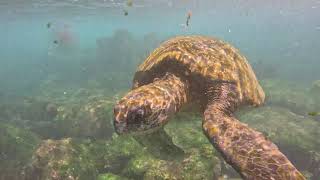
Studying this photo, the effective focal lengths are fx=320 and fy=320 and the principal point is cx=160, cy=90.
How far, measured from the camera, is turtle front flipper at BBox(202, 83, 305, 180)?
3969mm

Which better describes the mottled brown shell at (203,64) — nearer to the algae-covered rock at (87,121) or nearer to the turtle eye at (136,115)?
the turtle eye at (136,115)

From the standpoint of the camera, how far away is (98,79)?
91.7 ft

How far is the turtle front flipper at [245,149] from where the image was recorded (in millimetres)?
3969

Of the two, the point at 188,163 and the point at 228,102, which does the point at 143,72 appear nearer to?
the point at 228,102

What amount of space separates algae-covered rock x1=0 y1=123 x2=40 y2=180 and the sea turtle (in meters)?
6.41

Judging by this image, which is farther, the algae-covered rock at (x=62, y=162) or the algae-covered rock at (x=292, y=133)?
the algae-covered rock at (x=292, y=133)

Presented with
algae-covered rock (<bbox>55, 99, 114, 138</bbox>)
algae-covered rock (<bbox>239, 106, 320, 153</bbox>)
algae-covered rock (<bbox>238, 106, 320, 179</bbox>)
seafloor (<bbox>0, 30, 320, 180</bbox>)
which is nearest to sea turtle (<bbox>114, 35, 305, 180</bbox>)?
seafloor (<bbox>0, 30, 320, 180</bbox>)

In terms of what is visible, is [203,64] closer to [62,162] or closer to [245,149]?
[245,149]

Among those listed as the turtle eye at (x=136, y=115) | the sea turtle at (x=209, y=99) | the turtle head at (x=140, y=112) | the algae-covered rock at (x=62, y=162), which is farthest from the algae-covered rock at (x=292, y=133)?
the turtle eye at (x=136, y=115)

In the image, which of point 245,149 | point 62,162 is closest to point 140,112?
point 245,149

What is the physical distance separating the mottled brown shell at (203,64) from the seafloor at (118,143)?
793 mm

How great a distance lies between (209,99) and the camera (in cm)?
607

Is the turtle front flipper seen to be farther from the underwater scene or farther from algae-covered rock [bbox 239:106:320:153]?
algae-covered rock [bbox 239:106:320:153]

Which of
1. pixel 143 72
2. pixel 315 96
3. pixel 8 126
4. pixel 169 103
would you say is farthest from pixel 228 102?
pixel 315 96
